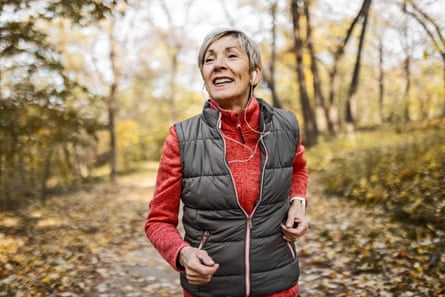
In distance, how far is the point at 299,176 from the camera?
6.84 ft

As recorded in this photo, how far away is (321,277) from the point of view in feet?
16.5

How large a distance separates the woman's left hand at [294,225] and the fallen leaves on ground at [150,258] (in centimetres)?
307

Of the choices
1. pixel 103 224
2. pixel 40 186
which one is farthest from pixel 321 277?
pixel 40 186

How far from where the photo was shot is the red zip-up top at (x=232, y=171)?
5.58 ft

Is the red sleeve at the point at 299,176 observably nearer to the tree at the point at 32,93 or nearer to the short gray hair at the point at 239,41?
the short gray hair at the point at 239,41

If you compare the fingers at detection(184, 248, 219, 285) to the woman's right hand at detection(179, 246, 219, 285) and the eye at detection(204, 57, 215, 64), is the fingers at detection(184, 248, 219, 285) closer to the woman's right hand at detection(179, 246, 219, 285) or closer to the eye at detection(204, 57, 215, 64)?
the woman's right hand at detection(179, 246, 219, 285)

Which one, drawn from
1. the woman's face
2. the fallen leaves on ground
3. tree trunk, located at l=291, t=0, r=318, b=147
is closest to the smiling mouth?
the woman's face

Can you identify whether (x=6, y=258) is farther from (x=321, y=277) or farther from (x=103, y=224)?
(x=321, y=277)

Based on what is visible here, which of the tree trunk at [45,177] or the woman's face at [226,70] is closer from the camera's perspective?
the woman's face at [226,70]

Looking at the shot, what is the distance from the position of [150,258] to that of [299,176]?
15.5 feet

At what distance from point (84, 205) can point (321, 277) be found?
7.30 metres

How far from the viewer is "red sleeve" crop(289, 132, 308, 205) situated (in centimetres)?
202

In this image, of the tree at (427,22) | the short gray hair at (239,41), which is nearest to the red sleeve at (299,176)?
the short gray hair at (239,41)

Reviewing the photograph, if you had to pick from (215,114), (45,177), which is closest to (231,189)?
(215,114)
